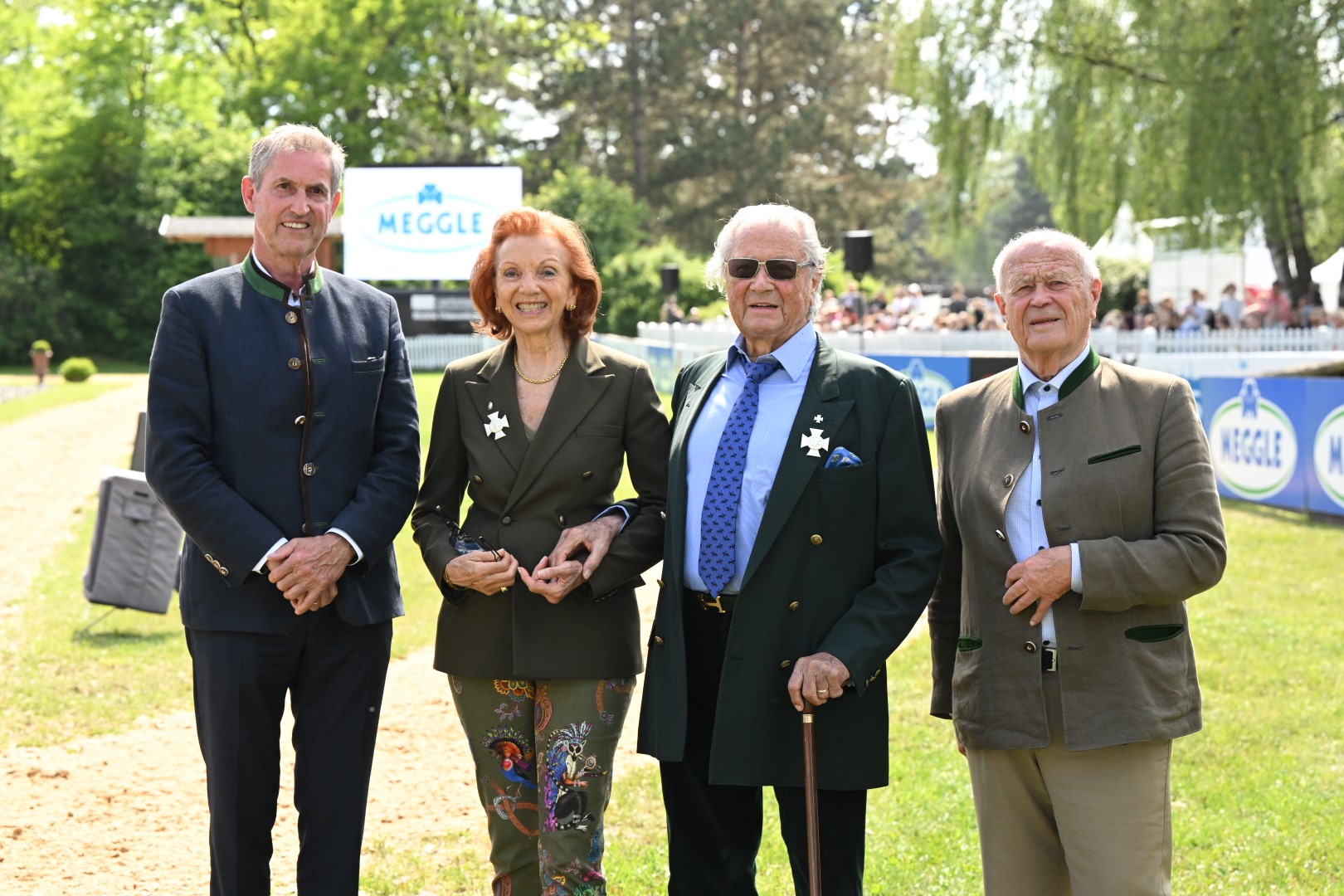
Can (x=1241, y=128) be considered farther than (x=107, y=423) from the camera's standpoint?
No

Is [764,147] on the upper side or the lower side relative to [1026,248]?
upper

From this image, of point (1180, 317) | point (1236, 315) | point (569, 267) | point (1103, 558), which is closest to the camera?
point (1103, 558)

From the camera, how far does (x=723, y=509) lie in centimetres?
349

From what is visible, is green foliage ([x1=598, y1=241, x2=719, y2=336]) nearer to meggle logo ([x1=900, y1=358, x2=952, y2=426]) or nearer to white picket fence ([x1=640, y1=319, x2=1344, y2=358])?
white picket fence ([x1=640, y1=319, x2=1344, y2=358])

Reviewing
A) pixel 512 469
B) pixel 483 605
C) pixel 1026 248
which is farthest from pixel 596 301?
pixel 1026 248

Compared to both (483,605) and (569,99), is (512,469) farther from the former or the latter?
(569,99)

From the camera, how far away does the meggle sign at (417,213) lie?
68.3 feet

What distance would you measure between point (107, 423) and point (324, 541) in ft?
70.1

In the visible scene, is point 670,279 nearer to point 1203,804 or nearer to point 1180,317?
point 1180,317

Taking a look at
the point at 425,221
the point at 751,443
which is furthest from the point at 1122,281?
the point at 751,443

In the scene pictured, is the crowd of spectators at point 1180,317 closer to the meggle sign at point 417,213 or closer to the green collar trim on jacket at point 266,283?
the meggle sign at point 417,213

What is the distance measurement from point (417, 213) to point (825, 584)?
60.5ft

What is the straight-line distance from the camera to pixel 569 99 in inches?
1901

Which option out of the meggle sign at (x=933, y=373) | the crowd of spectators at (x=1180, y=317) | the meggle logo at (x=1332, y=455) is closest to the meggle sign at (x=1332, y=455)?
the meggle logo at (x=1332, y=455)
